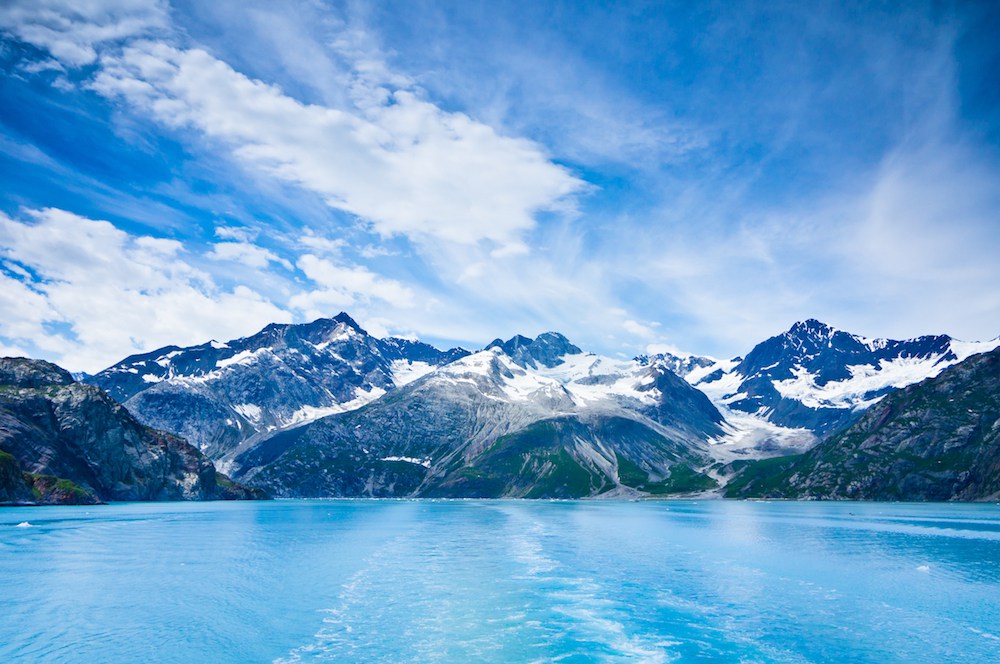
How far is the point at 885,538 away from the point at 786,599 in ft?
280

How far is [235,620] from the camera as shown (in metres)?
57.4

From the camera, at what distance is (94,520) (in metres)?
170

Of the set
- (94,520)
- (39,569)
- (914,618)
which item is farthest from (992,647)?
(94,520)

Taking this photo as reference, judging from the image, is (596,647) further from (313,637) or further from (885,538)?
(885,538)

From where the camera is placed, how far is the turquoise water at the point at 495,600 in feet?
159

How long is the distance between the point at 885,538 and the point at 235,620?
132 m

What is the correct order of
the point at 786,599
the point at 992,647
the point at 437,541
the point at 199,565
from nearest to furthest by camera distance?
1. the point at 992,647
2. the point at 786,599
3. the point at 199,565
4. the point at 437,541

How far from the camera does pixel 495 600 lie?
65375mm

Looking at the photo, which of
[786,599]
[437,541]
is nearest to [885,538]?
[786,599]

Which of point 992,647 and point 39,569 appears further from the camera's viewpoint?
point 39,569

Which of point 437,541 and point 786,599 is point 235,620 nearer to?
point 786,599

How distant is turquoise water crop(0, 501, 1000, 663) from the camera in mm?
48562

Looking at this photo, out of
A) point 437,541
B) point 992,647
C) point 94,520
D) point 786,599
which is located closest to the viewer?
point 992,647

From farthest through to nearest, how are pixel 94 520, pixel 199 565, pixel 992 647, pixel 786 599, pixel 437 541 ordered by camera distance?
pixel 94 520 → pixel 437 541 → pixel 199 565 → pixel 786 599 → pixel 992 647
